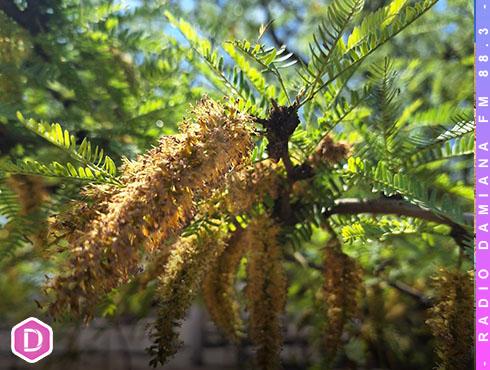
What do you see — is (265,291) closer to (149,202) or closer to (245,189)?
(245,189)

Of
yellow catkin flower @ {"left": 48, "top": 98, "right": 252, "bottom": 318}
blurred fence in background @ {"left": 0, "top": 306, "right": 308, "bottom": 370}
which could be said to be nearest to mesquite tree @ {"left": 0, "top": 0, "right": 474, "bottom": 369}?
yellow catkin flower @ {"left": 48, "top": 98, "right": 252, "bottom": 318}

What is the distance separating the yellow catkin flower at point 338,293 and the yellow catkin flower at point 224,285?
99 millimetres

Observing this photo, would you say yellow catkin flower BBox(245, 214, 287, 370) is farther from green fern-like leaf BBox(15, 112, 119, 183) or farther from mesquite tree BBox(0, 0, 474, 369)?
green fern-like leaf BBox(15, 112, 119, 183)

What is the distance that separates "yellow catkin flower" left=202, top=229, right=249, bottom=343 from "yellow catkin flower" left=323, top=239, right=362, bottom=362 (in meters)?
0.10

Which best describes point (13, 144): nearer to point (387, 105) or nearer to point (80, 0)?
point (80, 0)

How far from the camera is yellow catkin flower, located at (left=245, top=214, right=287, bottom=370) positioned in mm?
650

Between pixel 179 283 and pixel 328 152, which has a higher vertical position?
pixel 328 152

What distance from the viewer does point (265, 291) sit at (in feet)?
2.19

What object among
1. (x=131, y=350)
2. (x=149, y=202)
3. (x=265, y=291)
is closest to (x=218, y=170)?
(x=149, y=202)

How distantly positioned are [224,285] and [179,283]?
10cm

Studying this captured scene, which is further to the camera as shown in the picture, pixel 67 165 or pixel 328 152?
pixel 328 152

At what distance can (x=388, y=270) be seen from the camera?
1260mm

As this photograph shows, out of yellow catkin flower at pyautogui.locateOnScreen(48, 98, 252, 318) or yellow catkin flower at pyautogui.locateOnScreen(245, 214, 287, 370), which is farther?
yellow catkin flower at pyautogui.locateOnScreen(245, 214, 287, 370)

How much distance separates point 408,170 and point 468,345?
246 mm
